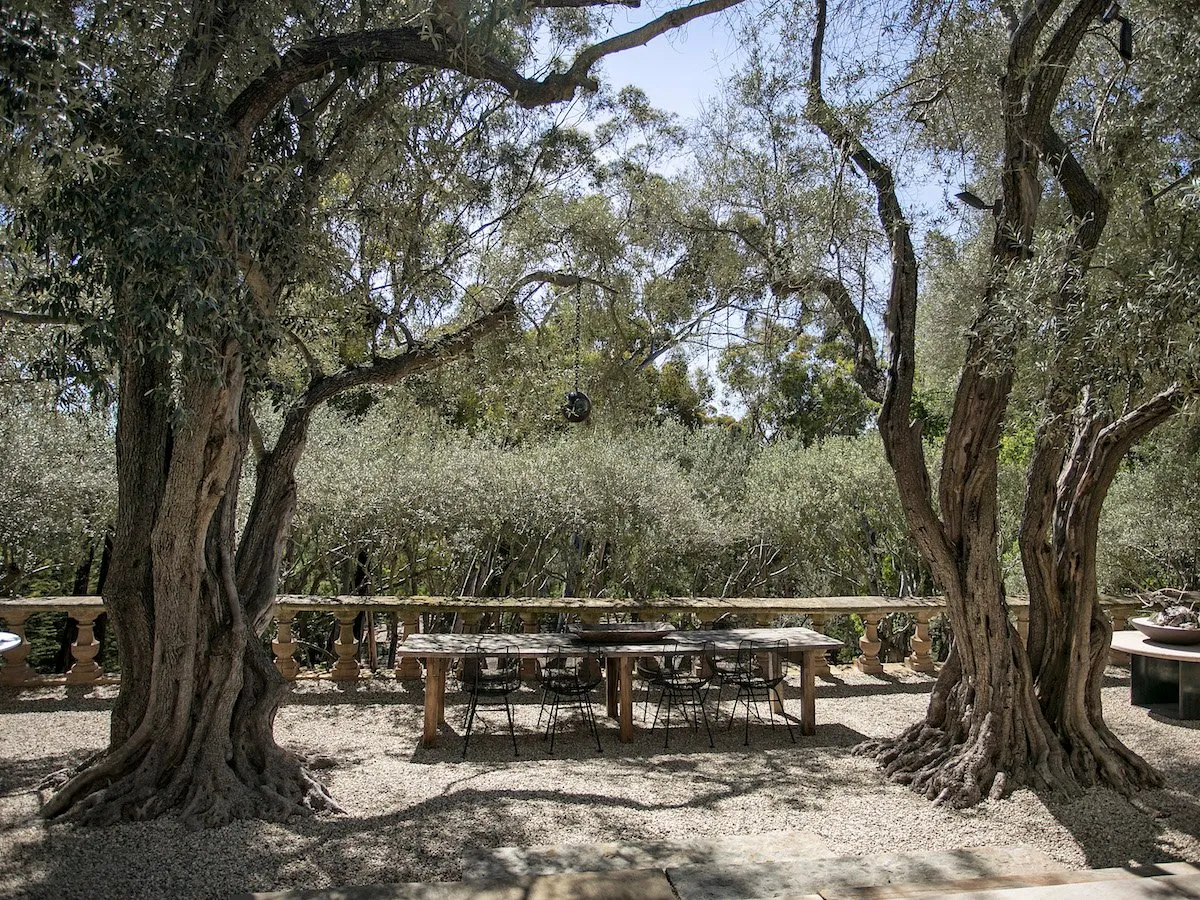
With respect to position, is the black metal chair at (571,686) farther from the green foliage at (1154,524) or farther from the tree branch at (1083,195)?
the green foliage at (1154,524)

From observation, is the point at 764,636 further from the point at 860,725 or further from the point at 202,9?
the point at 202,9

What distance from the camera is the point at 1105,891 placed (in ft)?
11.2

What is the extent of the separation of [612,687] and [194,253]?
18.2ft

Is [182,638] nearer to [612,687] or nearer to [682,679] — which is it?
[612,687]

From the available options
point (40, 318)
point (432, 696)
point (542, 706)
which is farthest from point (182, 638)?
point (542, 706)

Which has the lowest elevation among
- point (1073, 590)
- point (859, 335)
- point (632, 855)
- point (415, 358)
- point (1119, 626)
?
point (632, 855)

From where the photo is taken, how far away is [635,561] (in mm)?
13062

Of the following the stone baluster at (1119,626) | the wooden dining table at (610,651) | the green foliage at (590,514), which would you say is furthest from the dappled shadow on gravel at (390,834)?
the stone baluster at (1119,626)

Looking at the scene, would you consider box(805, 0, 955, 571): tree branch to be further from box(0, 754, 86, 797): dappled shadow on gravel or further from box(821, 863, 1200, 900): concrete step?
box(0, 754, 86, 797): dappled shadow on gravel

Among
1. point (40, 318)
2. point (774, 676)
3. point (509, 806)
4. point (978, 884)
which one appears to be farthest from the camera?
point (774, 676)

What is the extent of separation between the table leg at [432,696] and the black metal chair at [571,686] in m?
0.87

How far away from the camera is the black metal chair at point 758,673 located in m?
7.49

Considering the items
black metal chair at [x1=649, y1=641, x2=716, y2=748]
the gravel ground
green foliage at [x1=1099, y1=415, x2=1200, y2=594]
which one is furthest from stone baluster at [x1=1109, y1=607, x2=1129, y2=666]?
black metal chair at [x1=649, y1=641, x2=716, y2=748]

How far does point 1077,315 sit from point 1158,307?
1.76 ft
